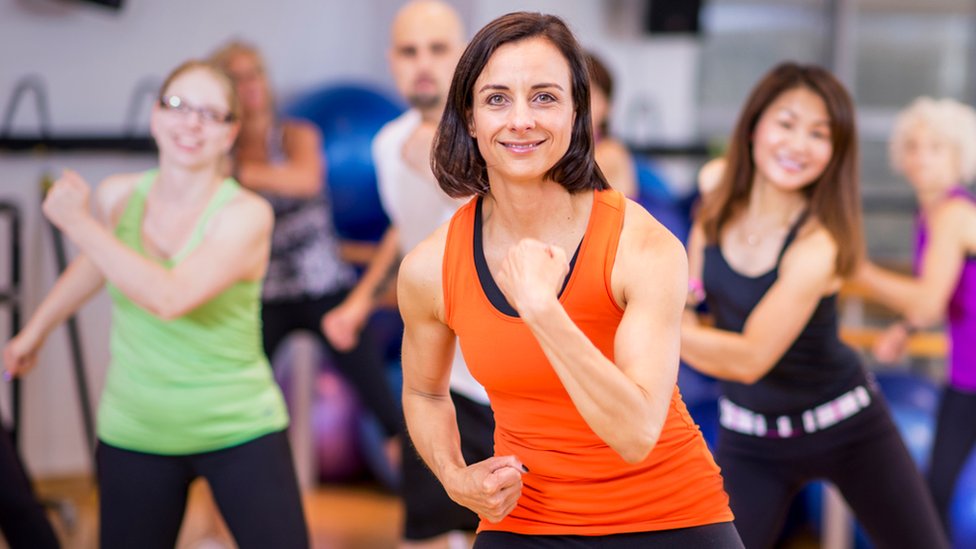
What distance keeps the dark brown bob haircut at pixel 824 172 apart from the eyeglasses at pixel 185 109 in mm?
1154

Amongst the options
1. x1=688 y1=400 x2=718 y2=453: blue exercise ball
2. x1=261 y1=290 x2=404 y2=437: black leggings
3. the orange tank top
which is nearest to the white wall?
x1=261 y1=290 x2=404 y2=437: black leggings

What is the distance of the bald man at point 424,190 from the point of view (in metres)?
3.10

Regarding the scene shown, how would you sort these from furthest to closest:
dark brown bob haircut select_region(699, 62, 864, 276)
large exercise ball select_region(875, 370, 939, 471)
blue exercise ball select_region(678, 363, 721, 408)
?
1. blue exercise ball select_region(678, 363, 721, 408)
2. large exercise ball select_region(875, 370, 939, 471)
3. dark brown bob haircut select_region(699, 62, 864, 276)

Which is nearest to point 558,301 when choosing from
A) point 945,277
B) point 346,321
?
point 346,321

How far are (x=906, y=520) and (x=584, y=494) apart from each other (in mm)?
1136

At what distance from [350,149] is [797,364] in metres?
2.82

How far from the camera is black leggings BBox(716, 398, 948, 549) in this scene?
2.73m

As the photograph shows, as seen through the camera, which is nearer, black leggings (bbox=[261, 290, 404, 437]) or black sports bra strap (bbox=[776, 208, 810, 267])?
black sports bra strap (bbox=[776, 208, 810, 267])

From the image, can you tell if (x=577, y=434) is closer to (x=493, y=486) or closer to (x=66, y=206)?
(x=493, y=486)

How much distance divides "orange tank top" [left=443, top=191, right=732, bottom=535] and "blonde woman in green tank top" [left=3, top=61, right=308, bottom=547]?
0.83 metres

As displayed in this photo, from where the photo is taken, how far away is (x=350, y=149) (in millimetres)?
5230

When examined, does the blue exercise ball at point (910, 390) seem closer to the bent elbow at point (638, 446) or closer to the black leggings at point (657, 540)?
the black leggings at point (657, 540)

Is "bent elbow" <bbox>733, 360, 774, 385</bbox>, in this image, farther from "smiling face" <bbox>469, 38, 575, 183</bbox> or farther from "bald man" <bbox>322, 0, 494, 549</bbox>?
"smiling face" <bbox>469, 38, 575, 183</bbox>

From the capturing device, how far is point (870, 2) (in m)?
7.93
